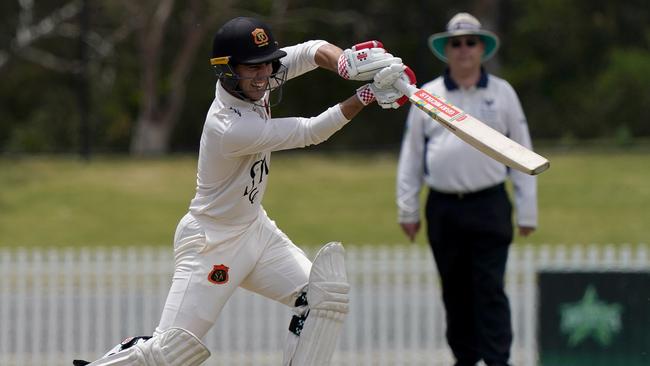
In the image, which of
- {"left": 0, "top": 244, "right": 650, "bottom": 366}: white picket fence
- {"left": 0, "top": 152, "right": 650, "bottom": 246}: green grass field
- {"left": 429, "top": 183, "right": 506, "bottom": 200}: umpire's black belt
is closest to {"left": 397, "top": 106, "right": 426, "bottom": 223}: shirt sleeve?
{"left": 429, "top": 183, "right": 506, "bottom": 200}: umpire's black belt

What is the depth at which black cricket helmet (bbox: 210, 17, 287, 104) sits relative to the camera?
464 centimetres

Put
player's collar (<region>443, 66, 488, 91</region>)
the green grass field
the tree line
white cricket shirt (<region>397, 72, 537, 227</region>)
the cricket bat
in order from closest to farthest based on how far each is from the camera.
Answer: the cricket bat → white cricket shirt (<region>397, 72, 537, 227</region>) → player's collar (<region>443, 66, 488, 91</region>) → the green grass field → the tree line

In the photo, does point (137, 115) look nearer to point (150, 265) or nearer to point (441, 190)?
point (150, 265)

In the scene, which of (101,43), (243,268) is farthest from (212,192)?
(101,43)

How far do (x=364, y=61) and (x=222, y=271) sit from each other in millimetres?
1058

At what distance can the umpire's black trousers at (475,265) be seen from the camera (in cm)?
609

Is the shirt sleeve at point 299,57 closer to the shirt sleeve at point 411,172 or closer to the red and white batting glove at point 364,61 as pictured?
the red and white batting glove at point 364,61

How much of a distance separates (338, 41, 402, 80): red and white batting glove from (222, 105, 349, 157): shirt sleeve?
6.1 inches

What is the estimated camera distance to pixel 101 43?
75.3 ft

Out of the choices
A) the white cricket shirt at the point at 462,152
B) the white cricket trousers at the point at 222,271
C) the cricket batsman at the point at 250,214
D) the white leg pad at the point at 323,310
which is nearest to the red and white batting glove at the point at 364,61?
the cricket batsman at the point at 250,214

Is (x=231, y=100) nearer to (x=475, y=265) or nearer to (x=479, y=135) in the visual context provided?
(x=479, y=135)

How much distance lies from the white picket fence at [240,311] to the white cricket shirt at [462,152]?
103 inches

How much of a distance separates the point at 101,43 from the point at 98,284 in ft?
47.0

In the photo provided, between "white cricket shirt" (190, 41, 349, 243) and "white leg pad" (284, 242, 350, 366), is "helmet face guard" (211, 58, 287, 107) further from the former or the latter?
"white leg pad" (284, 242, 350, 366)
